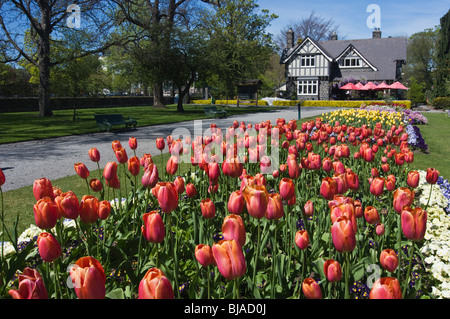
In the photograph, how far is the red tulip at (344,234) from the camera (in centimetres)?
153

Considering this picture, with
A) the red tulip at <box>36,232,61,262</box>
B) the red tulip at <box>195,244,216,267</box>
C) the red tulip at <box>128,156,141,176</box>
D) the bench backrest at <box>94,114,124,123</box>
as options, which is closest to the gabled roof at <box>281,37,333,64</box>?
the bench backrest at <box>94,114,124,123</box>

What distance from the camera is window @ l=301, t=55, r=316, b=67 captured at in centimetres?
4625

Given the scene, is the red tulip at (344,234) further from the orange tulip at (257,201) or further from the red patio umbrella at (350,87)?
the red patio umbrella at (350,87)

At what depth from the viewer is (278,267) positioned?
214 cm

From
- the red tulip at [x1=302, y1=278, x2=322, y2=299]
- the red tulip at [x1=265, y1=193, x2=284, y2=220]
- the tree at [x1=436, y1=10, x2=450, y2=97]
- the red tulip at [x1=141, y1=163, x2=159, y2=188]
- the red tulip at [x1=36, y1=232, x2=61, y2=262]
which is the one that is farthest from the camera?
the tree at [x1=436, y1=10, x2=450, y2=97]

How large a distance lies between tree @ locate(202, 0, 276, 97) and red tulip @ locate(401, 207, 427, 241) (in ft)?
86.3

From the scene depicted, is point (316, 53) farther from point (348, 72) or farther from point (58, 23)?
point (58, 23)

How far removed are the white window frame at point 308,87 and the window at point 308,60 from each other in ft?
6.50

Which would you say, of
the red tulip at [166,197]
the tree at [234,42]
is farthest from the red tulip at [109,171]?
the tree at [234,42]

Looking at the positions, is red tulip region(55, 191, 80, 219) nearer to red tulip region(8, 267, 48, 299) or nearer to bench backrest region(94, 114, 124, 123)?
red tulip region(8, 267, 48, 299)

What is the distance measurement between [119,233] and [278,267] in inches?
53.0

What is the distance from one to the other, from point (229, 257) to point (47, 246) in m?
0.81
